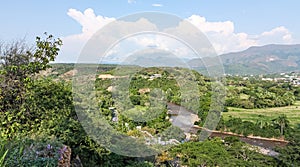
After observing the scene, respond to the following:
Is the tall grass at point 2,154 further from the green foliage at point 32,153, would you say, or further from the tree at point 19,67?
the tree at point 19,67

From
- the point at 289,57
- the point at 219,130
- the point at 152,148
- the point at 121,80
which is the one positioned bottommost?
the point at 219,130

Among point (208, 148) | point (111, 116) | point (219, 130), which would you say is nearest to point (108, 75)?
point (111, 116)

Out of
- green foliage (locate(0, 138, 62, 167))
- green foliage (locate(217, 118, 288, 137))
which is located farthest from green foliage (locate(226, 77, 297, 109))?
green foliage (locate(0, 138, 62, 167))

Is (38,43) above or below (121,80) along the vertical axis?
above

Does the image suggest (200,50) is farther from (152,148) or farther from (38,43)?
(38,43)

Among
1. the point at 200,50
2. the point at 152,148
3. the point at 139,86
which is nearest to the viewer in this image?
the point at 200,50

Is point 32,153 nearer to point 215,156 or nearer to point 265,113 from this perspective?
point 215,156

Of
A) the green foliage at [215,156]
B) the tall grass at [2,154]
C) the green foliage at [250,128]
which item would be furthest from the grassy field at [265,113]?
the tall grass at [2,154]

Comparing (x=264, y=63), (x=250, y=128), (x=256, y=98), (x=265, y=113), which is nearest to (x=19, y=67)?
(x=250, y=128)
